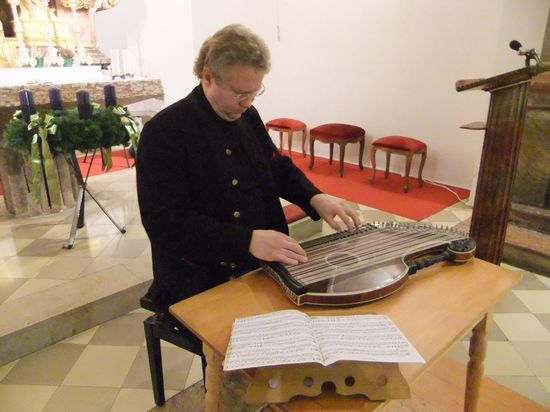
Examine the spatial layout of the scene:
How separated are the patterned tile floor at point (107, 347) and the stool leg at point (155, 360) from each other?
0.08 metres

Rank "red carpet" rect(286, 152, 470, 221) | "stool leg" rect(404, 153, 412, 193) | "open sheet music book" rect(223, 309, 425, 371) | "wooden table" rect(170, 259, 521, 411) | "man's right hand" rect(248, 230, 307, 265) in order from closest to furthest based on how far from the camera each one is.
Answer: "open sheet music book" rect(223, 309, 425, 371), "wooden table" rect(170, 259, 521, 411), "man's right hand" rect(248, 230, 307, 265), "red carpet" rect(286, 152, 470, 221), "stool leg" rect(404, 153, 412, 193)

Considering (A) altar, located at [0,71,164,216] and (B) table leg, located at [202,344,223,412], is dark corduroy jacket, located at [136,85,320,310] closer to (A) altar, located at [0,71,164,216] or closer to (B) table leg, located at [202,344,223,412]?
(B) table leg, located at [202,344,223,412]

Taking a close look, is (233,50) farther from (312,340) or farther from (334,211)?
(312,340)

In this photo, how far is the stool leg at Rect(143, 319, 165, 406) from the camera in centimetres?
148

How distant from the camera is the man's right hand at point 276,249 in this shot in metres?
1.11

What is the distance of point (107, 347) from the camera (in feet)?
6.60

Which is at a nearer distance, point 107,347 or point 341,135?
point 107,347

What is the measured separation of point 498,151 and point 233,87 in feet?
4.04

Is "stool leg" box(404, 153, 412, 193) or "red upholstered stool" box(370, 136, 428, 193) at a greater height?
"red upholstered stool" box(370, 136, 428, 193)

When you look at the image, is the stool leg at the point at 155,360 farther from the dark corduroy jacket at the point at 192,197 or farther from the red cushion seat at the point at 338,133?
the red cushion seat at the point at 338,133

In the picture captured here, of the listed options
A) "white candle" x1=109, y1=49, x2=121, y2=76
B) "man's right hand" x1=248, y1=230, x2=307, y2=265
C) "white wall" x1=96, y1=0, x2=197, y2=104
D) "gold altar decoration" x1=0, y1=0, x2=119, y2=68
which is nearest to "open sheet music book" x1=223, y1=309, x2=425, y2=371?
"man's right hand" x1=248, y1=230, x2=307, y2=265

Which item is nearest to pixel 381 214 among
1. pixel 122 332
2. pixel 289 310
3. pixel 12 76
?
pixel 122 332

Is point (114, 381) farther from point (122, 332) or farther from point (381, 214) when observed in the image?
point (381, 214)

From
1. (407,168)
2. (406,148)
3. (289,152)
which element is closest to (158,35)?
(289,152)
